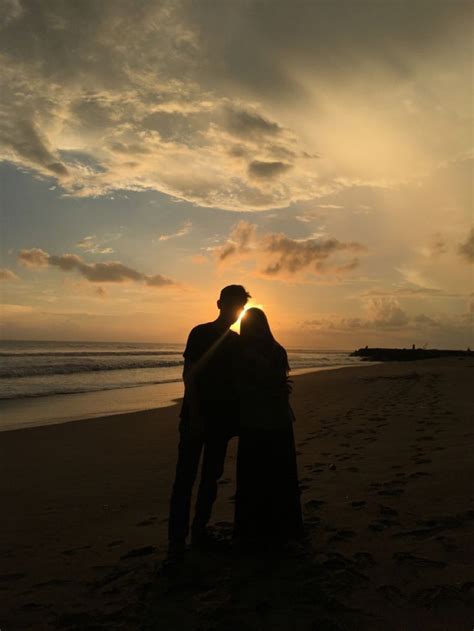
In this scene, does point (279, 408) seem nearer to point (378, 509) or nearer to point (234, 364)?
point (234, 364)

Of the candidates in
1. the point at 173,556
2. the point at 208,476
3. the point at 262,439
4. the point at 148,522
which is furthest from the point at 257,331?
the point at 148,522

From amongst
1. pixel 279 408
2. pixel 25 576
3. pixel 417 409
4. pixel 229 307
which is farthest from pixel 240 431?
pixel 417 409

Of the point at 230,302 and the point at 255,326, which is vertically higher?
the point at 230,302

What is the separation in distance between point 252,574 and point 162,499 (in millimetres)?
2627

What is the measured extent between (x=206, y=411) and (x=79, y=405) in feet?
43.9

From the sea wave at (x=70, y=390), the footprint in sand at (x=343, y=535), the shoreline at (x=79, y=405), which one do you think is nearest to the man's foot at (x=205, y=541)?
the footprint in sand at (x=343, y=535)

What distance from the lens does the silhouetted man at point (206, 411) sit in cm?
394

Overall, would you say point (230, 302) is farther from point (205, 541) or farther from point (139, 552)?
point (139, 552)

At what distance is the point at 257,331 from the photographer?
4055 millimetres

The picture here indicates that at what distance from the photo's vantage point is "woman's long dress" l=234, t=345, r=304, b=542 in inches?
158

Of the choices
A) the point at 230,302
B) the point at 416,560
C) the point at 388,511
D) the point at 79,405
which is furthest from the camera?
the point at 79,405

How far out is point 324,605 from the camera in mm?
2955

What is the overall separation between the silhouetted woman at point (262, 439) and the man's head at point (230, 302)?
0.13 meters

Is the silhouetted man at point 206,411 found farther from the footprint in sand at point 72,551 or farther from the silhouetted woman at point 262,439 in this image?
the footprint in sand at point 72,551
